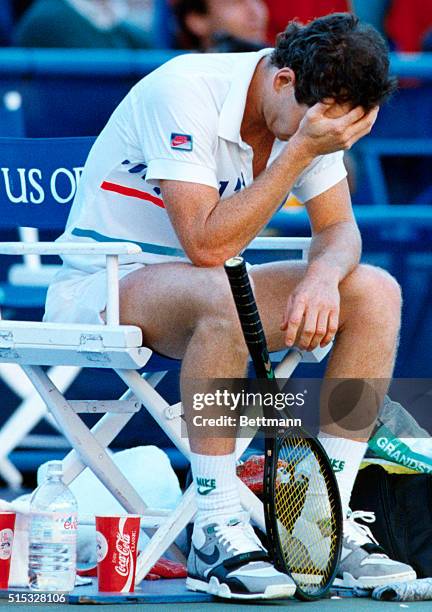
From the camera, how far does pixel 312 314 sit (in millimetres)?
2623

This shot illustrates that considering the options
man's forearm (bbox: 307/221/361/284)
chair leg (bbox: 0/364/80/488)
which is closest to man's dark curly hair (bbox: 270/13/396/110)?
man's forearm (bbox: 307/221/361/284)

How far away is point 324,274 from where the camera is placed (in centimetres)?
269

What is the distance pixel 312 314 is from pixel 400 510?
1.82 ft

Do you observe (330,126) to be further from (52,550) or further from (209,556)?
(52,550)

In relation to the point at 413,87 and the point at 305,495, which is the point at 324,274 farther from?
the point at 413,87

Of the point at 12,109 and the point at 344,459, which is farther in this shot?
the point at 12,109

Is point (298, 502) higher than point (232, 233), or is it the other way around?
point (232, 233)

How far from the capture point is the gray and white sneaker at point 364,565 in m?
2.71

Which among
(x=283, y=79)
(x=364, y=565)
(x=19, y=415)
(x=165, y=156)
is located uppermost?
(x=283, y=79)

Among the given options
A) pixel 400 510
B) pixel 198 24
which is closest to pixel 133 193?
pixel 400 510

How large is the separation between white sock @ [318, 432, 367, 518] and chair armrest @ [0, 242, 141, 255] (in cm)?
56

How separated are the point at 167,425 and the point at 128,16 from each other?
2.00 meters

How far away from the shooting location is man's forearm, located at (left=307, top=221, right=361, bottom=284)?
2721mm

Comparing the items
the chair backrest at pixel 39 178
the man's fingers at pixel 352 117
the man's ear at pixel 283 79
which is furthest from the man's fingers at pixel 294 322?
the chair backrest at pixel 39 178
